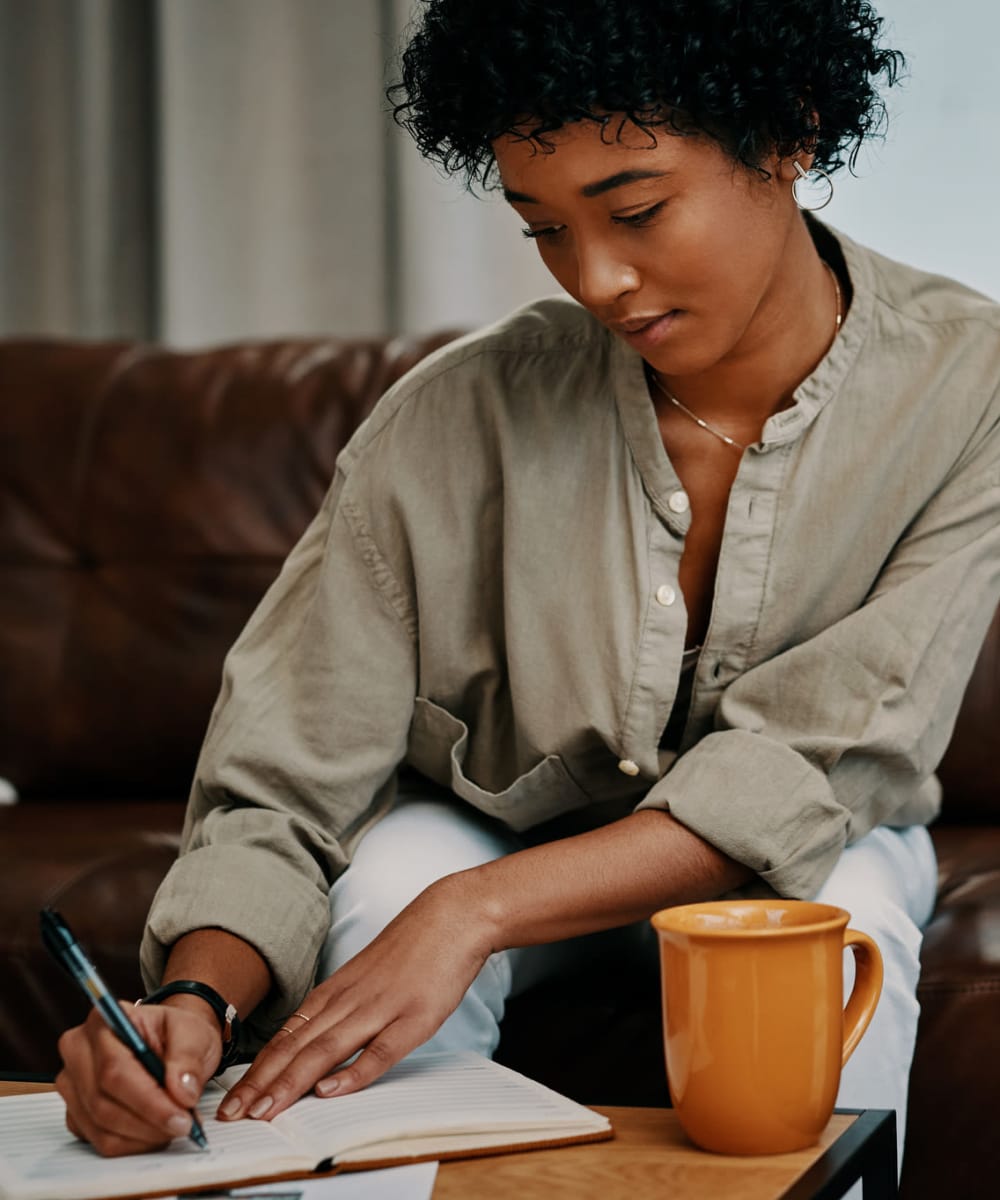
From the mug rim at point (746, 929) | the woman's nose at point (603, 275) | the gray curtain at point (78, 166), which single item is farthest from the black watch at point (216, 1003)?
the gray curtain at point (78, 166)

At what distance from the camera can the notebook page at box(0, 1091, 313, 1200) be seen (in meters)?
0.74

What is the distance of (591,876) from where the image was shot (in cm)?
103

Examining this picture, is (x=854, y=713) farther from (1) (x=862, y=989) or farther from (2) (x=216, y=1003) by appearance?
(2) (x=216, y=1003)

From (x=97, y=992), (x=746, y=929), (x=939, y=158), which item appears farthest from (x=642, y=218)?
(x=939, y=158)

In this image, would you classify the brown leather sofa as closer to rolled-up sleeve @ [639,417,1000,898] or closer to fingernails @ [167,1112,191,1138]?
rolled-up sleeve @ [639,417,1000,898]

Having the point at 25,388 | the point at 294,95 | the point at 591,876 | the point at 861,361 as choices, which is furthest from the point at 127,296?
the point at 591,876

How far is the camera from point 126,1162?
2.53 ft

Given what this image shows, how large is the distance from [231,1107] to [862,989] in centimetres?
35

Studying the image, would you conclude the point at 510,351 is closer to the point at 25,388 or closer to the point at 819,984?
the point at 819,984

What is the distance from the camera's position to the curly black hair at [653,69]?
3.27ft

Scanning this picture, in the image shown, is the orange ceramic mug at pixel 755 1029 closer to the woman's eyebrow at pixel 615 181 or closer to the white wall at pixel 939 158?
the woman's eyebrow at pixel 615 181

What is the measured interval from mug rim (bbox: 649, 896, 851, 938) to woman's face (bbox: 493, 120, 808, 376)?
0.43 metres

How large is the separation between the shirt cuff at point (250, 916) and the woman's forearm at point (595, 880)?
120 mm

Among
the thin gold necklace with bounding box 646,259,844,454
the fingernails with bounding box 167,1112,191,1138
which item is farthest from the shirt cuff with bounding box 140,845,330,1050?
the thin gold necklace with bounding box 646,259,844,454
